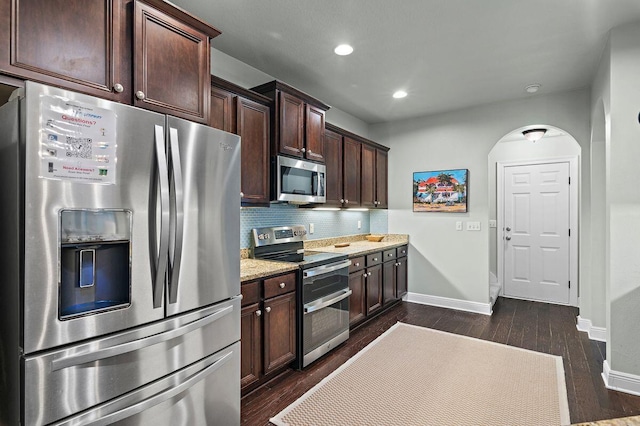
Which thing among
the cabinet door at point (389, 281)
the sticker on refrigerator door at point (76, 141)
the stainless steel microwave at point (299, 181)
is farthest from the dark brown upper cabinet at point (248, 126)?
the cabinet door at point (389, 281)

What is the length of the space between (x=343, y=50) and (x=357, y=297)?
2541 mm

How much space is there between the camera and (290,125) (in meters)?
3.12

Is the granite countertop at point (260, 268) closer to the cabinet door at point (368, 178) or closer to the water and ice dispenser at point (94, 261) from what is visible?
the water and ice dispenser at point (94, 261)

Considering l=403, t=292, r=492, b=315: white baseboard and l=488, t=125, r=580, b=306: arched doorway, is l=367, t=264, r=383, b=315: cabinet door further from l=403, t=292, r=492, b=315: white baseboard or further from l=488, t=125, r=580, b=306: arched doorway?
l=488, t=125, r=580, b=306: arched doorway

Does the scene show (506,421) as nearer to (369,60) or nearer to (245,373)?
(245,373)

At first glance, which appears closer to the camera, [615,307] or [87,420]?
[87,420]

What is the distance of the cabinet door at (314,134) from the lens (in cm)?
336

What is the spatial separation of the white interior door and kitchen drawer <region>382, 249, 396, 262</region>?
2.24 metres

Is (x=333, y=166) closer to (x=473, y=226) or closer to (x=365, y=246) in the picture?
(x=365, y=246)

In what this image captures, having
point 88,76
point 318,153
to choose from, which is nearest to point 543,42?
point 318,153

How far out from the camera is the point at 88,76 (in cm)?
149

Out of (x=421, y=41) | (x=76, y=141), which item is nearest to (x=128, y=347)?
(x=76, y=141)

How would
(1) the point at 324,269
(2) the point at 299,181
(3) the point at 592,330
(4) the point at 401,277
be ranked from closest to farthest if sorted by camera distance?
(1) the point at 324,269 → (2) the point at 299,181 → (3) the point at 592,330 → (4) the point at 401,277

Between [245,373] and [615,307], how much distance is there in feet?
9.38
